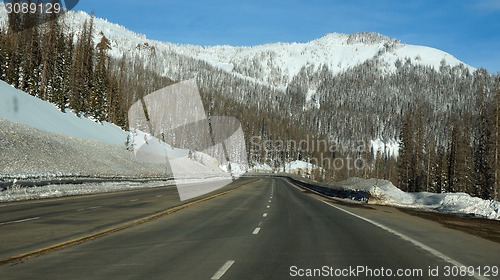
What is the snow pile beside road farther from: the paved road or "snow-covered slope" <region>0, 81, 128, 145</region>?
"snow-covered slope" <region>0, 81, 128, 145</region>

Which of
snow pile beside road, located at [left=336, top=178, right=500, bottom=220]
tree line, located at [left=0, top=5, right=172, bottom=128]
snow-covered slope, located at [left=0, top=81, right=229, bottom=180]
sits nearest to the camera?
snow pile beside road, located at [left=336, top=178, right=500, bottom=220]

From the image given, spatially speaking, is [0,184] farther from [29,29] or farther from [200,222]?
[29,29]

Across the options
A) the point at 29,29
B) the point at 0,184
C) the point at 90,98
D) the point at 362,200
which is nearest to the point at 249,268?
the point at 0,184

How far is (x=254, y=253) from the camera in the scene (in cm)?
1013

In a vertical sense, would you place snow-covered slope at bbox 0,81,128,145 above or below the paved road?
above

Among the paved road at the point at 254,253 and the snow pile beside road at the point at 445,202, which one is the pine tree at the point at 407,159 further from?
the paved road at the point at 254,253

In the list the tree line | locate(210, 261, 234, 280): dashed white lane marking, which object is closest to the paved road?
locate(210, 261, 234, 280): dashed white lane marking

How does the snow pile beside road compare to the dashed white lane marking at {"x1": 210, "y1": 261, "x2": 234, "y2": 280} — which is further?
the snow pile beside road

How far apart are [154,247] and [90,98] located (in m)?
84.7

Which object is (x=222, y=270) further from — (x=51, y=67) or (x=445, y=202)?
(x=51, y=67)

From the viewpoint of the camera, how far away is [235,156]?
179 metres

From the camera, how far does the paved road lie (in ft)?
26.1
